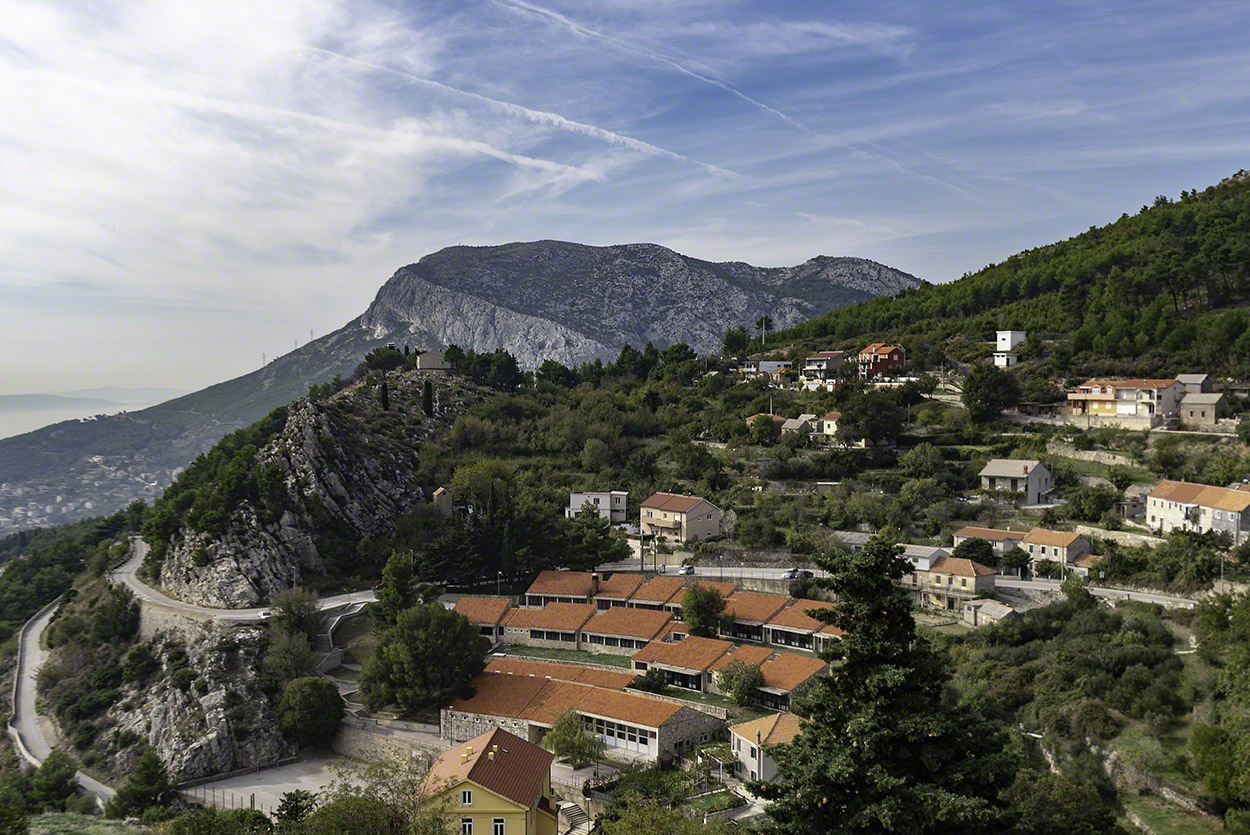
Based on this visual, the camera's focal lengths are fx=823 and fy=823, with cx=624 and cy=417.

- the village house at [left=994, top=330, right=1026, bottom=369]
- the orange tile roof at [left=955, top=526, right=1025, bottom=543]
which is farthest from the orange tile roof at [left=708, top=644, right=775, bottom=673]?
the village house at [left=994, top=330, right=1026, bottom=369]

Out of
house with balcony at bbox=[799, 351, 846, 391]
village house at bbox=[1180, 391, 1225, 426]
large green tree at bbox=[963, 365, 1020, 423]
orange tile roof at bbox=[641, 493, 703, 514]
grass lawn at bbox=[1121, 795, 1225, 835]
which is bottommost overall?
grass lawn at bbox=[1121, 795, 1225, 835]

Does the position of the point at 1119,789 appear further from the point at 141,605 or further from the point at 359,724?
the point at 141,605

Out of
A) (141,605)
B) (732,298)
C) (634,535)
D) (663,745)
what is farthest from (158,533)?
(732,298)

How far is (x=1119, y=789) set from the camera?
21156mm

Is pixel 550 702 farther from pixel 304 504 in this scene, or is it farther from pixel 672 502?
pixel 304 504

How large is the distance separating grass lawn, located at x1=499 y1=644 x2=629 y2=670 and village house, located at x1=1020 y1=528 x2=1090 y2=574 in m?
18.9

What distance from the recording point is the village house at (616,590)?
1576 inches

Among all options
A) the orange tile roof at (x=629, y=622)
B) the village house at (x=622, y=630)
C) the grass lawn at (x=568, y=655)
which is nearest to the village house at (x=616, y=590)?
the orange tile roof at (x=629, y=622)

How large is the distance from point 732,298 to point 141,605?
14110cm

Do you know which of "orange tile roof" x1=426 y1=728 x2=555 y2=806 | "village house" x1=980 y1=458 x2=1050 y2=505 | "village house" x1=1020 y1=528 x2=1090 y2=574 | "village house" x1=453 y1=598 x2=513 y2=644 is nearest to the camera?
"orange tile roof" x1=426 y1=728 x2=555 y2=806

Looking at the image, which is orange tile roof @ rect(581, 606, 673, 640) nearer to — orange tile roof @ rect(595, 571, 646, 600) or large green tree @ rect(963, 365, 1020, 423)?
orange tile roof @ rect(595, 571, 646, 600)

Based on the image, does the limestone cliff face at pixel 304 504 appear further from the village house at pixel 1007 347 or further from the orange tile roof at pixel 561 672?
the village house at pixel 1007 347

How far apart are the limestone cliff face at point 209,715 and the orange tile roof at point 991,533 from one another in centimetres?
3099

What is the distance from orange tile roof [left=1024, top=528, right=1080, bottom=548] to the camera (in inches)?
1431
